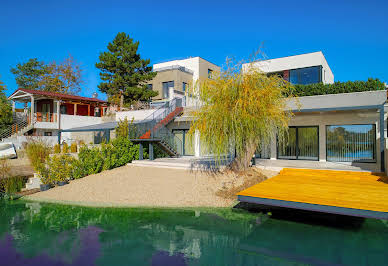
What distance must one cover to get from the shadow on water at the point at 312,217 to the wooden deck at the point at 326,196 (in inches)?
30.8

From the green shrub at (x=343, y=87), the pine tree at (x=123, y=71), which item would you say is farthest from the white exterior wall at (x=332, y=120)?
the pine tree at (x=123, y=71)

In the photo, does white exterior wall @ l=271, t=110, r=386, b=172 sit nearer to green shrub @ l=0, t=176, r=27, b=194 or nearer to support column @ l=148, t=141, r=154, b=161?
support column @ l=148, t=141, r=154, b=161

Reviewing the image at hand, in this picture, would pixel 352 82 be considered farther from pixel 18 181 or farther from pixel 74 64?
pixel 74 64

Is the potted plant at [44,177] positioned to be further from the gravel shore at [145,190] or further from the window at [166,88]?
the window at [166,88]

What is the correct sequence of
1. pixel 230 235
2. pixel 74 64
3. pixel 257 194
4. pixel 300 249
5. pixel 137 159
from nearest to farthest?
pixel 300 249, pixel 230 235, pixel 257 194, pixel 137 159, pixel 74 64

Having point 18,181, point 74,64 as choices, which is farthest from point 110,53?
point 18,181

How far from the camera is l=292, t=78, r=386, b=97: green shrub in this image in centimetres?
1714

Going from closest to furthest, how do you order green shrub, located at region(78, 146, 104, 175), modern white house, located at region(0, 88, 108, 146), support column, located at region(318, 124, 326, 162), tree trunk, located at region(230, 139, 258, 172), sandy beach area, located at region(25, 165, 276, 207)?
1. sandy beach area, located at region(25, 165, 276, 207)
2. tree trunk, located at region(230, 139, 258, 172)
3. green shrub, located at region(78, 146, 104, 175)
4. support column, located at region(318, 124, 326, 162)
5. modern white house, located at region(0, 88, 108, 146)

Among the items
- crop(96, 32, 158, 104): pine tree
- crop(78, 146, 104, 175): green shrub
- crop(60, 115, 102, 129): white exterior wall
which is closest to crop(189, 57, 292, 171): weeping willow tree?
crop(78, 146, 104, 175): green shrub

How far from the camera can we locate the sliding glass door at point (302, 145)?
14.5 m

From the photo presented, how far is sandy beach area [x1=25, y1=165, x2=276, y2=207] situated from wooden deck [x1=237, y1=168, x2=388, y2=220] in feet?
6.11

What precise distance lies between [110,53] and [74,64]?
10494 mm

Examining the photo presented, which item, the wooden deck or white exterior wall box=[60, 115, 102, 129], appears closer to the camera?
the wooden deck

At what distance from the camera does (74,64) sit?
36719 millimetres
